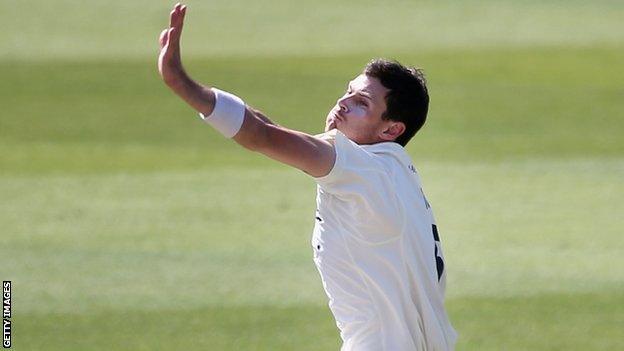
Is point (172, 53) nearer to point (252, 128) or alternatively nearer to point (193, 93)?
point (193, 93)

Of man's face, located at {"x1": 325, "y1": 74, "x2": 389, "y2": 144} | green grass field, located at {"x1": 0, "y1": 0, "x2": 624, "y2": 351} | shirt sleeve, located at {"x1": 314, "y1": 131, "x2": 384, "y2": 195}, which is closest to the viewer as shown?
A: shirt sleeve, located at {"x1": 314, "y1": 131, "x2": 384, "y2": 195}

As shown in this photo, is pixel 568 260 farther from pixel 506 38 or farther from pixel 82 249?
pixel 506 38

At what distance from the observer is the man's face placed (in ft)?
16.6

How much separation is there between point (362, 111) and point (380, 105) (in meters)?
0.08

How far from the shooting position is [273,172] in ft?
40.1

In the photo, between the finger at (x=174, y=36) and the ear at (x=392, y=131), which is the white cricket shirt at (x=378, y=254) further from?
the finger at (x=174, y=36)

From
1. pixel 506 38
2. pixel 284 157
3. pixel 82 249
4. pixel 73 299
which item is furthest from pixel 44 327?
pixel 506 38

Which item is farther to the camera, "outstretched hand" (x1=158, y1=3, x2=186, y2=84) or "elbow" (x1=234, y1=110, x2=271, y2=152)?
"elbow" (x1=234, y1=110, x2=271, y2=152)

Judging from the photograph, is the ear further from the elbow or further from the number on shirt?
the elbow

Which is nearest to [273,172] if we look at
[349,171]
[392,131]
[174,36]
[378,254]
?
[392,131]

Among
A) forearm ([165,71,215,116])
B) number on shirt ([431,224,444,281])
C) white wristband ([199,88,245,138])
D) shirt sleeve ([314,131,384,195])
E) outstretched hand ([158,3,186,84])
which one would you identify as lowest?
number on shirt ([431,224,444,281])

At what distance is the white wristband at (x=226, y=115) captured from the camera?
431 centimetres

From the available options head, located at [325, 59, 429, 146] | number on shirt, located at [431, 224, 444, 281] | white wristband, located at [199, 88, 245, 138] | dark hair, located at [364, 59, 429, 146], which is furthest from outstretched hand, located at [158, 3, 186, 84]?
number on shirt, located at [431, 224, 444, 281]

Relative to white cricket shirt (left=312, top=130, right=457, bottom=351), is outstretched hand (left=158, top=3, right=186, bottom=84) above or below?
above
